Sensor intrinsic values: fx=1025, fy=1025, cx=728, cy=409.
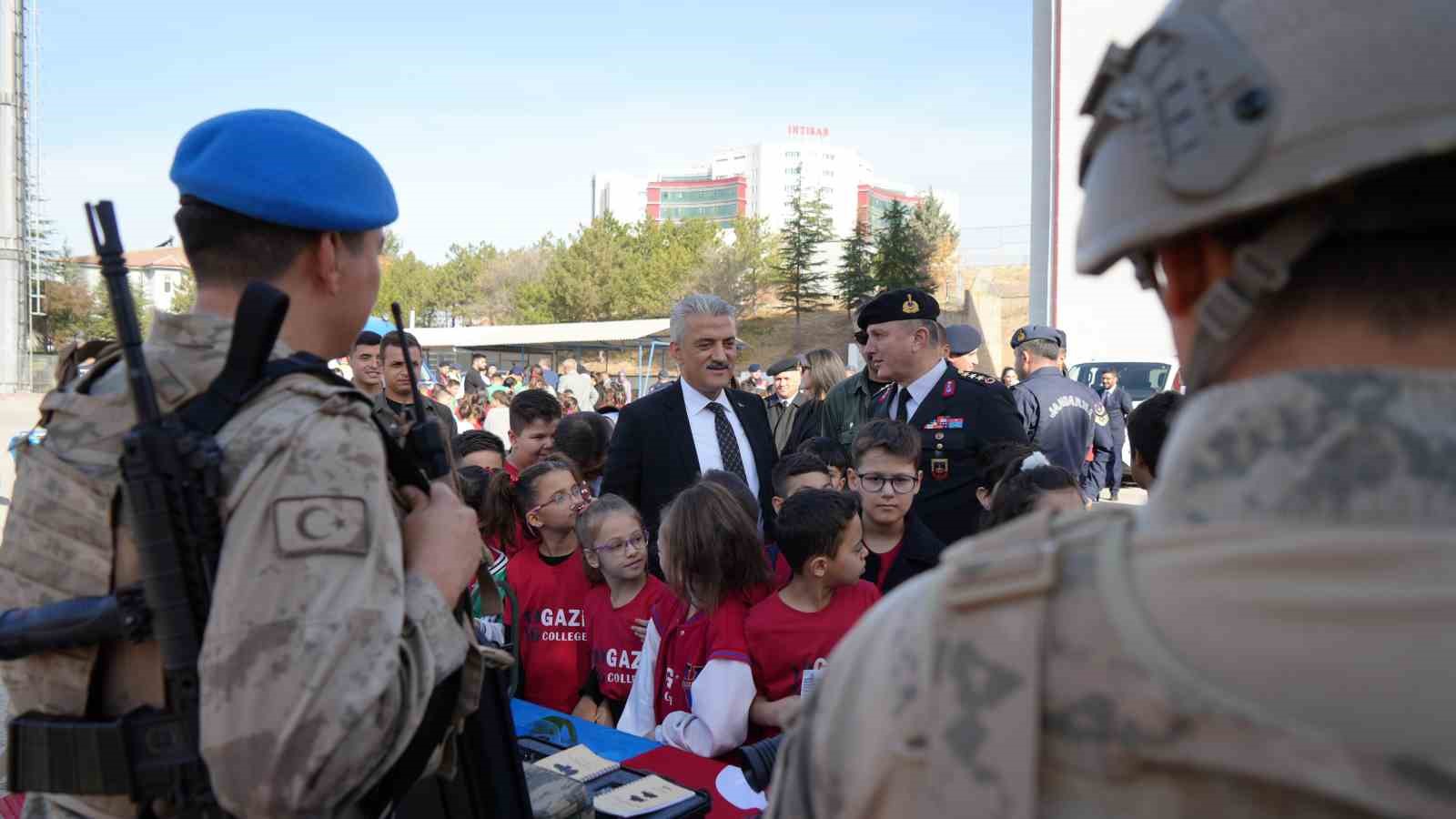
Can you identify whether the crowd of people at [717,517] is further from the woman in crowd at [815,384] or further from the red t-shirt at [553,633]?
the woman in crowd at [815,384]

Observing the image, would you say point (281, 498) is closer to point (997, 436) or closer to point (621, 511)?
point (621, 511)

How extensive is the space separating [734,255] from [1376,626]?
56.1 meters

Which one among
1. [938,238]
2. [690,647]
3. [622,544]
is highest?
[938,238]

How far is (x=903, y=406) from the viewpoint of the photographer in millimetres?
4969

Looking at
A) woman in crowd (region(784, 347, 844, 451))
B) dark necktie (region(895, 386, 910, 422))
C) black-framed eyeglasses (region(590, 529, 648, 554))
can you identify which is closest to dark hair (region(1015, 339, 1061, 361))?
woman in crowd (region(784, 347, 844, 451))

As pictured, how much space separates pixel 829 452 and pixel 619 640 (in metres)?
Result: 1.72

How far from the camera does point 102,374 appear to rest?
1600mm

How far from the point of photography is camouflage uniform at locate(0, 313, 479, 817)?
4.21ft

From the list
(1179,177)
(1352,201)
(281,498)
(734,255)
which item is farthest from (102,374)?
(734,255)

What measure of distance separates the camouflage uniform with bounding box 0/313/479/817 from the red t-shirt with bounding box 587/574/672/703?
2372 mm

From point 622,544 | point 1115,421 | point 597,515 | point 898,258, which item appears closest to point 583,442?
point 597,515

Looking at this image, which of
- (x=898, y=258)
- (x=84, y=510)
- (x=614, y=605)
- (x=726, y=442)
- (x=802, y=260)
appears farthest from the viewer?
(x=802, y=260)

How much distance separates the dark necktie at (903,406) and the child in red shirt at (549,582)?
1553 mm

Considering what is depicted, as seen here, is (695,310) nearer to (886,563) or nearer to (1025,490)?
(886,563)
